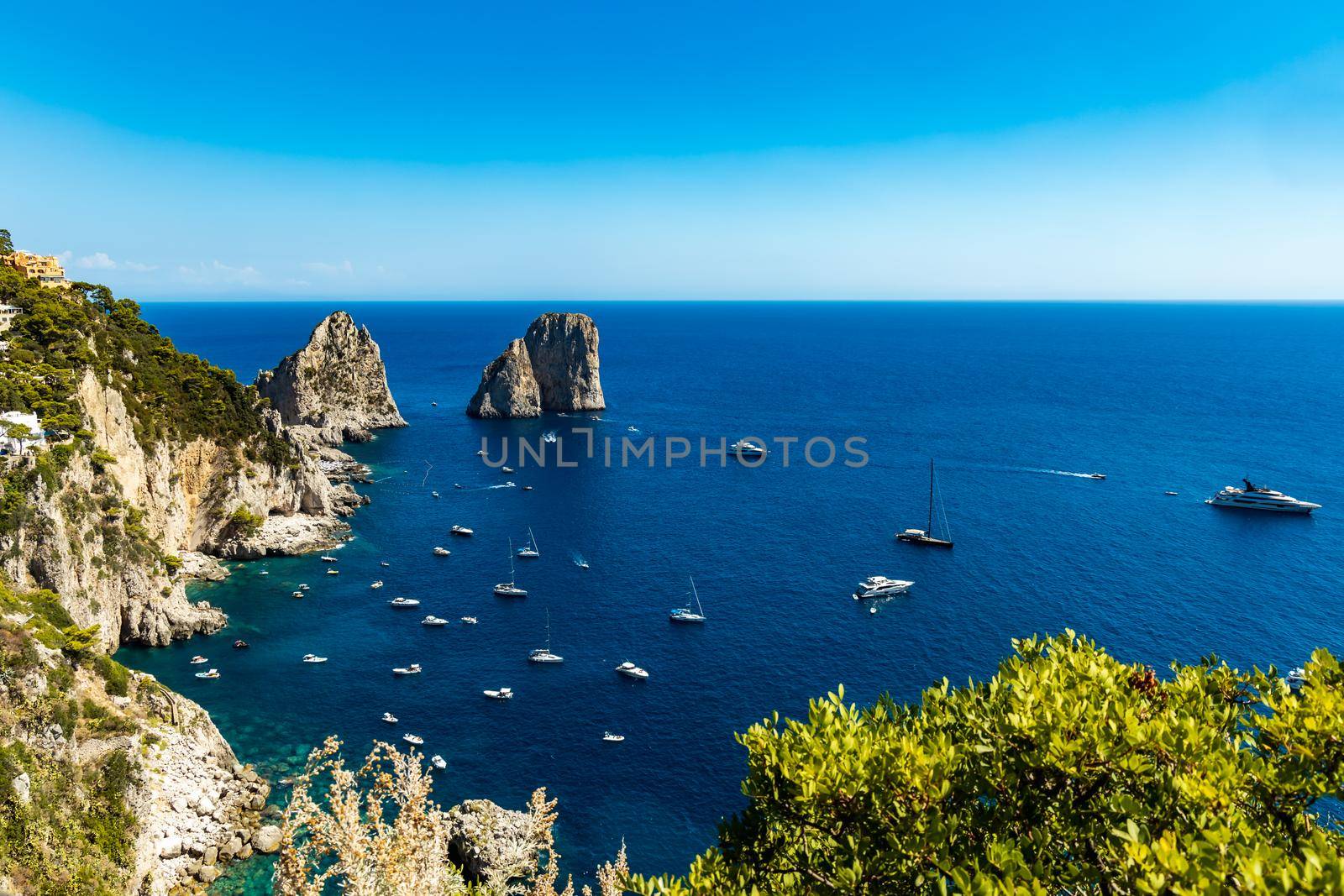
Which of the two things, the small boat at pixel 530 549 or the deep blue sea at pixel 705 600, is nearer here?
the deep blue sea at pixel 705 600

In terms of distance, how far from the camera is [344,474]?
361 ft

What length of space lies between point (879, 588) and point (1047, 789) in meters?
58.2

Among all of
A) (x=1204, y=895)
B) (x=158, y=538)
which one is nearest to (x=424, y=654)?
(x=158, y=538)

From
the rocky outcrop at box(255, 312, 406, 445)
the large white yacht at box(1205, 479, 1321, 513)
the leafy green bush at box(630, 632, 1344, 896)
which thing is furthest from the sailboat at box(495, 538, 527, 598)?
the large white yacht at box(1205, 479, 1321, 513)

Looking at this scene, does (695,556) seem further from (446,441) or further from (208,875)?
(446,441)

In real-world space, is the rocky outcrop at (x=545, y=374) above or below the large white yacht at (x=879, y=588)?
above

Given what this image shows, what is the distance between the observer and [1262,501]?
9212 centimetres

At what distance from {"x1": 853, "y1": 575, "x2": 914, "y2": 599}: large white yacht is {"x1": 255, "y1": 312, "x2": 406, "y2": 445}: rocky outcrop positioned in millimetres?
96908

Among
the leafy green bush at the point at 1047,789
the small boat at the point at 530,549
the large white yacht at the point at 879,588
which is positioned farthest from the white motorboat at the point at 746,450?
the leafy green bush at the point at 1047,789

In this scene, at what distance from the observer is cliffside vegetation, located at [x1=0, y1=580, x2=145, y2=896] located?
29.3 meters

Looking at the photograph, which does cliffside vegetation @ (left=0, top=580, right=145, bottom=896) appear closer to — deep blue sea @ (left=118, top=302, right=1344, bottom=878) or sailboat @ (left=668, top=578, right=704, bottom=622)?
deep blue sea @ (left=118, top=302, right=1344, bottom=878)

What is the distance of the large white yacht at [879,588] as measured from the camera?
70625 mm

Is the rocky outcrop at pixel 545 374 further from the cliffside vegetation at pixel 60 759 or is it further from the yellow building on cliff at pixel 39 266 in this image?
the cliffside vegetation at pixel 60 759

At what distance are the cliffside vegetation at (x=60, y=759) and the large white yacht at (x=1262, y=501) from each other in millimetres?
113838
